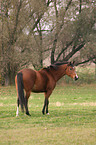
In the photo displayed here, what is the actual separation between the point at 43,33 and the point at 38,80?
929 inches

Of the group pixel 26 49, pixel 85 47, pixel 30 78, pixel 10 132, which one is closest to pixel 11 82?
pixel 26 49

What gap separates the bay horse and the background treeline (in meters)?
16.0

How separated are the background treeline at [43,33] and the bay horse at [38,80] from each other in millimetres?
15984

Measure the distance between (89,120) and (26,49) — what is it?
20787mm

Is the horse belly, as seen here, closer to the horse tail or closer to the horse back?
the horse back

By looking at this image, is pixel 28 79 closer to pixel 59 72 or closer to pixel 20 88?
pixel 20 88

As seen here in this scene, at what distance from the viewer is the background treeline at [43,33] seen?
2839cm

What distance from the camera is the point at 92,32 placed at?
33531mm

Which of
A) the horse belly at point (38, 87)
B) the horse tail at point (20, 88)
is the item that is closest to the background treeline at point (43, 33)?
the horse belly at point (38, 87)

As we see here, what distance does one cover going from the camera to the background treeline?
93.1ft

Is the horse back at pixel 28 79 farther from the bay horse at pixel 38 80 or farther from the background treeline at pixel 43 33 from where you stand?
the background treeline at pixel 43 33

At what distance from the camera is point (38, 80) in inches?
441

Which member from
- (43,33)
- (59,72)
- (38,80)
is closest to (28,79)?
(38,80)

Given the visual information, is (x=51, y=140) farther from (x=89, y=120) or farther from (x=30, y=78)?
(x=30, y=78)
